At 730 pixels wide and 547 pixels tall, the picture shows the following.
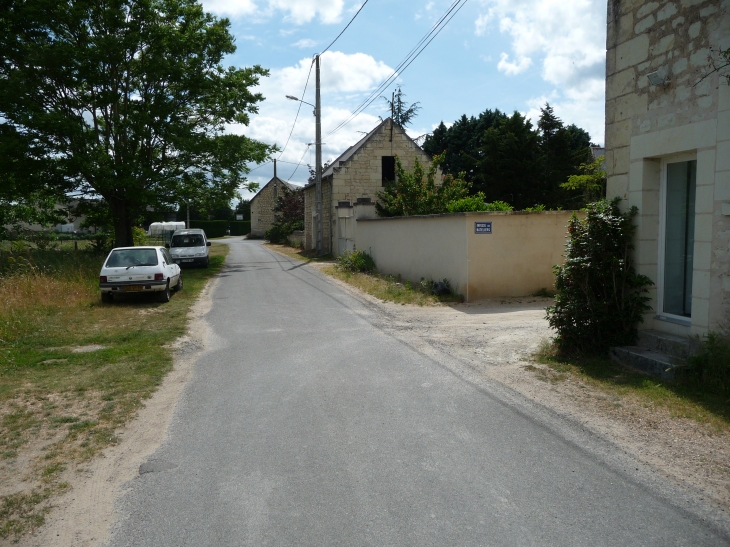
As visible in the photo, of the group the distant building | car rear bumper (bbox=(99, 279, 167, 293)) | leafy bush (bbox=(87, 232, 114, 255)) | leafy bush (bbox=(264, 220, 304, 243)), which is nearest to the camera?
car rear bumper (bbox=(99, 279, 167, 293))

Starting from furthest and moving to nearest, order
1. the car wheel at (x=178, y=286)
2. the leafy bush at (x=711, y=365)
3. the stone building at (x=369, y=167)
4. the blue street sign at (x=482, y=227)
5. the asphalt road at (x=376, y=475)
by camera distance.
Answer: the stone building at (x=369, y=167) → the car wheel at (x=178, y=286) → the blue street sign at (x=482, y=227) → the leafy bush at (x=711, y=365) → the asphalt road at (x=376, y=475)

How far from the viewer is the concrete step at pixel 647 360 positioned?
22.5 ft

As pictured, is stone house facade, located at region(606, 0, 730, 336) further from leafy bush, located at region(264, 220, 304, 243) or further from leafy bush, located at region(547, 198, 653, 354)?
leafy bush, located at region(264, 220, 304, 243)

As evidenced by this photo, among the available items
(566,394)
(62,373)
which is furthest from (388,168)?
(566,394)

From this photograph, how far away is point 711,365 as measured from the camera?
633cm

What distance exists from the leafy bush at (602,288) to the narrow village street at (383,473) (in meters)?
1.65

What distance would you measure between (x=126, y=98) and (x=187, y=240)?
635cm

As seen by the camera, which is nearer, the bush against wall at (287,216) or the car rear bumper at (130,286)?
the car rear bumper at (130,286)

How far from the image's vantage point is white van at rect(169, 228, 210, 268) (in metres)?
26.1

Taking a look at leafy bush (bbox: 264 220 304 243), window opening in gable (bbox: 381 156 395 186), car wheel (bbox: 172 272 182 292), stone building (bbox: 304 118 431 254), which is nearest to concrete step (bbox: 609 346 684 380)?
car wheel (bbox: 172 272 182 292)

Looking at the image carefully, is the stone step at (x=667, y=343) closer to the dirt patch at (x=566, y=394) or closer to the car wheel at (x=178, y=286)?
the dirt patch at (x=566, y=394)

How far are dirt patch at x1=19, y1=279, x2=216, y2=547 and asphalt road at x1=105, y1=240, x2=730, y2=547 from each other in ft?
0.39

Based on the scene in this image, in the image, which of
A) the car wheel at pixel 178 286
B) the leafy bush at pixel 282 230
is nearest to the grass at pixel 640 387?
the car wheel at pixel 178 286

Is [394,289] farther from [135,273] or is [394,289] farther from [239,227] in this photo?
[239,227]
